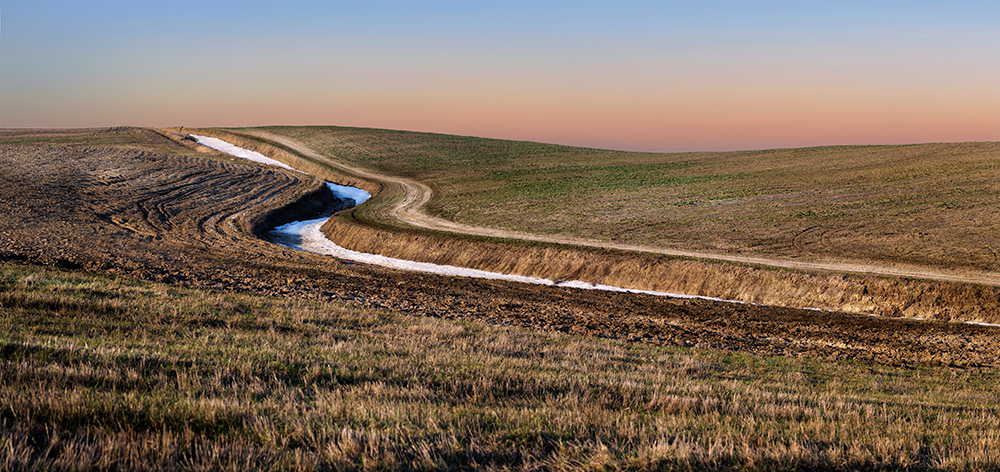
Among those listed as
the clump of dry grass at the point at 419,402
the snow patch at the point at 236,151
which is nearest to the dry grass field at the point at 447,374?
the clump of dry grass at the point at 419,402

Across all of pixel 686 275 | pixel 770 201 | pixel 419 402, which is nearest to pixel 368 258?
pixel 686 275

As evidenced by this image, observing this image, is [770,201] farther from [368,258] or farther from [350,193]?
[350,193]

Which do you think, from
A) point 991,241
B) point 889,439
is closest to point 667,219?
point 991,241

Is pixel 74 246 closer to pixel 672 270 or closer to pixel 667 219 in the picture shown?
pixel 672 270

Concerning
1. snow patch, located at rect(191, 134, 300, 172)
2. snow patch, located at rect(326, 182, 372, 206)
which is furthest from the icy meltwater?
snow patch, located at rect(191, 134, 300, 172)

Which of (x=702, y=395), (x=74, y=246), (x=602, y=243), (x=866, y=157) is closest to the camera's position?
(x=702, y=395)

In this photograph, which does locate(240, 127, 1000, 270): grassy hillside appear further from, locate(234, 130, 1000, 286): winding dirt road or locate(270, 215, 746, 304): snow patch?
locate(270, 215, 746, 304): snow patch
